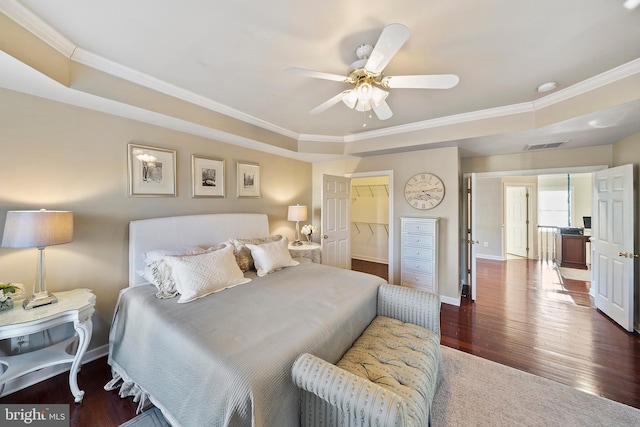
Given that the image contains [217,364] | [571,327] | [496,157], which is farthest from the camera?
[496,157]

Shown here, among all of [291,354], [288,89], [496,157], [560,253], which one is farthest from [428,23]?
[560,253]

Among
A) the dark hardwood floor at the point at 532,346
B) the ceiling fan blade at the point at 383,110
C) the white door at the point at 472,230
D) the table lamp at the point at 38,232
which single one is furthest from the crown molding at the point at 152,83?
the white door at the point at 472,230

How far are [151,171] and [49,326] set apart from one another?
5.12ft

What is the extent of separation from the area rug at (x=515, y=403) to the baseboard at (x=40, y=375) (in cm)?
298

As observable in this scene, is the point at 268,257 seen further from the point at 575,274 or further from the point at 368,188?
the point at 575,274

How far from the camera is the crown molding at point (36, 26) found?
138 cm

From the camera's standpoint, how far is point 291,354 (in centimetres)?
127

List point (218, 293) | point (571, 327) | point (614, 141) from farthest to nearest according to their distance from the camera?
point (614, 141)
point (571, 327)
point (218, 293)

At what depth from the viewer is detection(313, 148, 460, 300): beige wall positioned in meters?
3.51

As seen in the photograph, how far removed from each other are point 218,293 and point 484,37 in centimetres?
286

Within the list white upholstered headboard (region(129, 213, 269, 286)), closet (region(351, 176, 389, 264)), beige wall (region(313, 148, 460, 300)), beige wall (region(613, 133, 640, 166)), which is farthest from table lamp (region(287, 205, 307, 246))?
beige wall (region(613, 133, 640, 166))

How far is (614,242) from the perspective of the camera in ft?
9.53

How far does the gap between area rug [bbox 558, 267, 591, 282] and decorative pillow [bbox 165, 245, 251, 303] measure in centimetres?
629

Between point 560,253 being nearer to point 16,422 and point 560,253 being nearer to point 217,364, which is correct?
point 217,364
